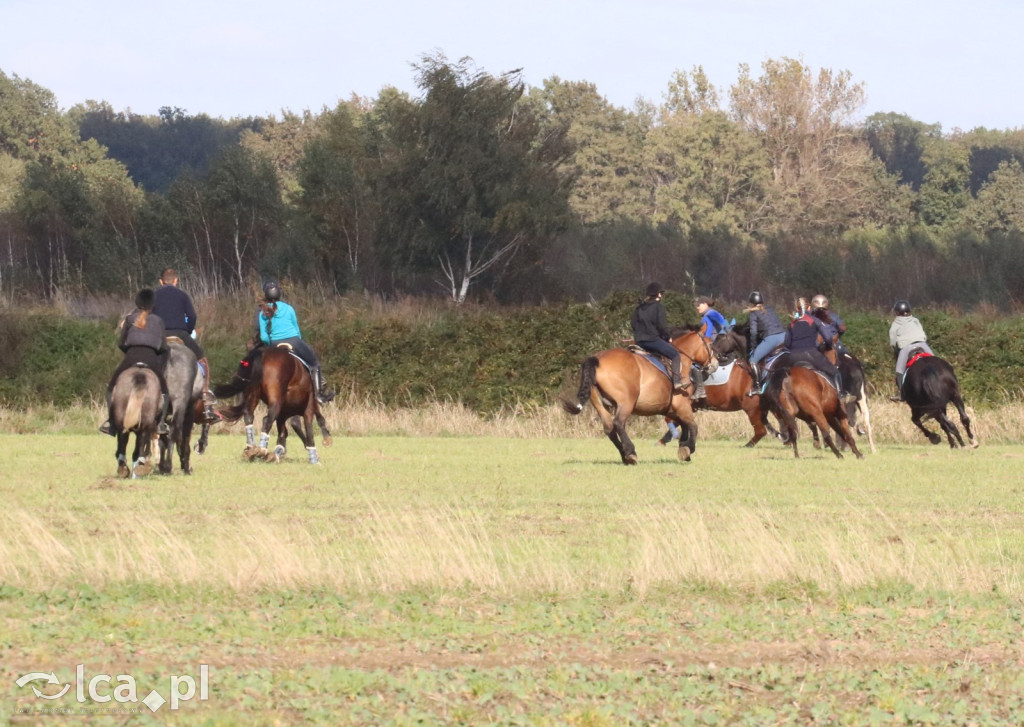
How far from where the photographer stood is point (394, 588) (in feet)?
32.6

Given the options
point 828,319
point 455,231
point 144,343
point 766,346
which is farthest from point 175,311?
point 455,231

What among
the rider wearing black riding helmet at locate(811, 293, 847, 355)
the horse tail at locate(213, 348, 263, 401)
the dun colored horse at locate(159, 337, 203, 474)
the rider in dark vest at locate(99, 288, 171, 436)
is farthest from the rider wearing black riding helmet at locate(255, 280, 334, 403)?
the rider wearing black riding helmet at locate(811, 293, 847, 355)

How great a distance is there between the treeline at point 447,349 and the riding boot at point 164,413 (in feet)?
55.6

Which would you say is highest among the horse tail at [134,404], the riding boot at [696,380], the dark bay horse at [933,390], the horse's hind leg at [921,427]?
the horse tail at [134,404]

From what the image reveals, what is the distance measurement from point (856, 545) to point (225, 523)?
17.0ft

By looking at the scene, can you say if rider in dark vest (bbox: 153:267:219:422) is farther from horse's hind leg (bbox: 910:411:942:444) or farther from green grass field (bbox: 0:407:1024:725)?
horse's hind leg (bbox: 910:411:942:444)

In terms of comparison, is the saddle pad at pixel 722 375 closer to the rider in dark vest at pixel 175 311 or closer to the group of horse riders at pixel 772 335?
the group of horse riders at pixel 772 335

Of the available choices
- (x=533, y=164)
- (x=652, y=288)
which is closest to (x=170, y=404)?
(x=652, y=288)

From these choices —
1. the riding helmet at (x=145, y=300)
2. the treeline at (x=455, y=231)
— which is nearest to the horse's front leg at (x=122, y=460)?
the riding helmet at (x=145, y=300)

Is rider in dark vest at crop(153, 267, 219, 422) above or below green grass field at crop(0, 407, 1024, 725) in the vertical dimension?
above

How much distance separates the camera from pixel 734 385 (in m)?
26.3

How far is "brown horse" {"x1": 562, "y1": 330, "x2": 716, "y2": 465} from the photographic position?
69.4ft

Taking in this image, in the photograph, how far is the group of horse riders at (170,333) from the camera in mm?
17844

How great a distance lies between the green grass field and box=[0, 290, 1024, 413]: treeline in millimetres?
18590
